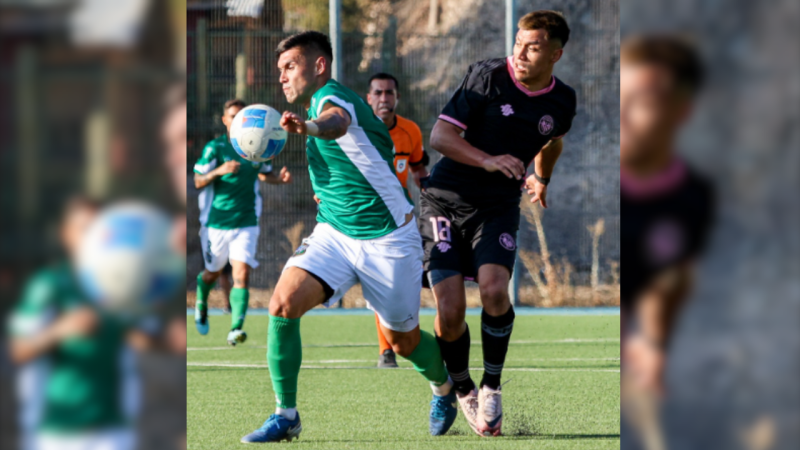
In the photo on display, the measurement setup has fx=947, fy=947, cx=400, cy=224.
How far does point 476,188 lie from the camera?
17.1ft

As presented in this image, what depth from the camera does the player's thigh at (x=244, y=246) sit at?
9914 mm

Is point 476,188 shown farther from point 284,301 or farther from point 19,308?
point 19,308

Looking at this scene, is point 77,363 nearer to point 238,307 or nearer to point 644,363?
point 644,363

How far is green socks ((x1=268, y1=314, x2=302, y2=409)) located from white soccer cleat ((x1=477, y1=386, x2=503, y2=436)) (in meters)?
1.00

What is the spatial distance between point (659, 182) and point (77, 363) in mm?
449

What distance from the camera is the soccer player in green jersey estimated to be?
457 cm

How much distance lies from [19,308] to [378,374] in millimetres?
6482

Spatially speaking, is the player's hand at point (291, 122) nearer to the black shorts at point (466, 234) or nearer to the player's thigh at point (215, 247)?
the black shorts at point (466, 234)

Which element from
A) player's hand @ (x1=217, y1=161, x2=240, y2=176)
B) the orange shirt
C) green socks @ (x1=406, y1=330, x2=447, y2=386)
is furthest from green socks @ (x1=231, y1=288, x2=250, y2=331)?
green socks @ (x1=406, y1=330, x2=447, y2=386)

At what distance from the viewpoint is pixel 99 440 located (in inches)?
28.1

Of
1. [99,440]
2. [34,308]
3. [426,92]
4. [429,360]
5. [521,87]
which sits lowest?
[429,360]

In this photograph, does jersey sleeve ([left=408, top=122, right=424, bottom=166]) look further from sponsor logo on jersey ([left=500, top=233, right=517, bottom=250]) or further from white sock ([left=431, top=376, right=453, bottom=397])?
white sock ([left=431, top=376, right=453, bottom=397])

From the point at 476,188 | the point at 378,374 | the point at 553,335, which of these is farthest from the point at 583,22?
the point at 476,188

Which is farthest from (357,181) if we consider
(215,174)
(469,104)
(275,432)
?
(215,174)
